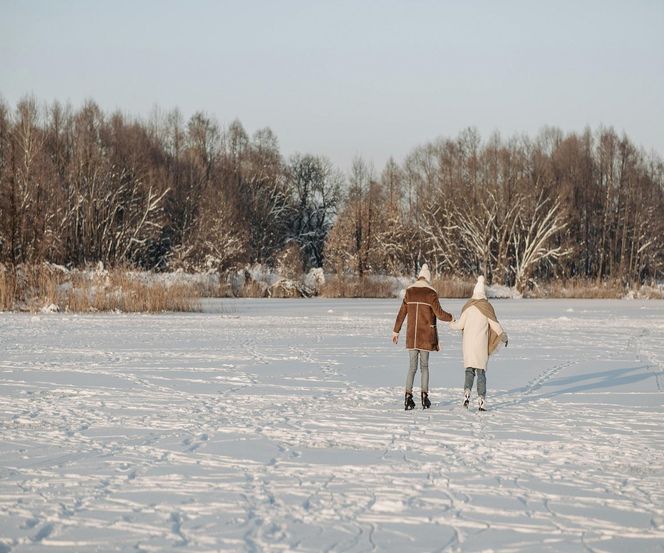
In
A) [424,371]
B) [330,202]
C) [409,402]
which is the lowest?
[409,402]

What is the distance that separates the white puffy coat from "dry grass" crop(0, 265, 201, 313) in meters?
20.4

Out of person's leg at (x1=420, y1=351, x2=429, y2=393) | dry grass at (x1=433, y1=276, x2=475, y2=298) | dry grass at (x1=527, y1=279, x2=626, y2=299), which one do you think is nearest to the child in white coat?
person's leg at (x1=420, y1=351, x2=429, y2=393)

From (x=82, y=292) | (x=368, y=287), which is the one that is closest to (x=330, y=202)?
(x=368, y=287)

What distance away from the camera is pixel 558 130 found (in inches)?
2566

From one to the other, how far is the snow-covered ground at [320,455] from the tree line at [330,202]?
30.9 metres

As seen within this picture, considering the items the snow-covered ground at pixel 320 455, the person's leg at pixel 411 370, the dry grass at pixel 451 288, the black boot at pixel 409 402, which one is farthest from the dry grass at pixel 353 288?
the black boot at pixel 409 402

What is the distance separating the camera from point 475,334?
9.84 m

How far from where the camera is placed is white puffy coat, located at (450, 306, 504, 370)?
9750 mm

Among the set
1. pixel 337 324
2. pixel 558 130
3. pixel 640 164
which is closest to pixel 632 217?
pixel 640 164

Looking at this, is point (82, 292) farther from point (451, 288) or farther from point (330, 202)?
point (330, 202)

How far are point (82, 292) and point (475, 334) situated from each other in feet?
68.1

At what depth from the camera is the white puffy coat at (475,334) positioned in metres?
9.75

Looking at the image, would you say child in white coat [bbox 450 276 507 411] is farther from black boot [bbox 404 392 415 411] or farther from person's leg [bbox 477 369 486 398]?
black boot [bbox 404 392 415 411]

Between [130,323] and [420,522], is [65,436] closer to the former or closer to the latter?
[420,522]
